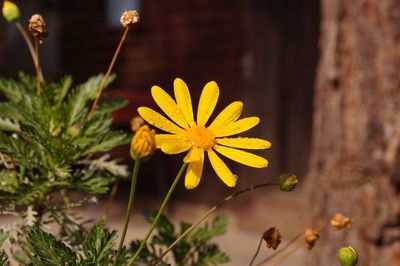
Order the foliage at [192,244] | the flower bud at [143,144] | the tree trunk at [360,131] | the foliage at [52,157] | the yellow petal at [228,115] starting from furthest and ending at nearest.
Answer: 1. the tree trunk at [360,131]
2. the foliage at [192,244]
3. the foliage at [52,157]
4. the yellow petal at [228,115]
5. the flower bud at [143,144]

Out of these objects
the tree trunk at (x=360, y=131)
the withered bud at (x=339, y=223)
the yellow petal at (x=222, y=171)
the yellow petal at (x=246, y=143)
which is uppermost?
the yellow petal at (x=246, y=143)

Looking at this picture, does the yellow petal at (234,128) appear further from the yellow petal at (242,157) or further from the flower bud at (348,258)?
the flower bud at (348,258)

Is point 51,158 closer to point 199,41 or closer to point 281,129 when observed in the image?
point 281,129

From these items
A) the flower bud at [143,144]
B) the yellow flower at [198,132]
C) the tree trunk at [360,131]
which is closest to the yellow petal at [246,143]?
the yellow flower at [198,132]

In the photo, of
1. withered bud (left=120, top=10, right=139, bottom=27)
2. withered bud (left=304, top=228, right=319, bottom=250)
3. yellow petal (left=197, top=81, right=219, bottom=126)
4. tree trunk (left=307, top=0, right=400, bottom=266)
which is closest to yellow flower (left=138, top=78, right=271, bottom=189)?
yellow petal (left=197, top=81, right=219, bottom=126)

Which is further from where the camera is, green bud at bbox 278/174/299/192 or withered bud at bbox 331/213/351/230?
withered bud at bbox 331/213/351/230

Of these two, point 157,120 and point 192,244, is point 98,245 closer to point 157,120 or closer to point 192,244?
point 157,120

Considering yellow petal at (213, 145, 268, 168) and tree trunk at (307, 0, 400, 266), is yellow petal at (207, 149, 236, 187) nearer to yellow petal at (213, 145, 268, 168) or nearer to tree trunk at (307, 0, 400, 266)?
yellow petal at (213, 145, 268, 168)
